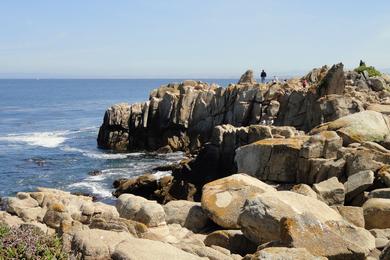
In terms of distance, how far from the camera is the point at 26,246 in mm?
7125

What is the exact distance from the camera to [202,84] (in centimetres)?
6650

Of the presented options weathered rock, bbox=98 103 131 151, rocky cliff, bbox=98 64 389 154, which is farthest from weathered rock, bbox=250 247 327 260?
weathered rock, bbox=98 103 131 151

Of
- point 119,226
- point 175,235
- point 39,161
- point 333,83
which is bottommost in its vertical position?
point 39,161

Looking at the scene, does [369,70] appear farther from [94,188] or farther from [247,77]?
[94,188]

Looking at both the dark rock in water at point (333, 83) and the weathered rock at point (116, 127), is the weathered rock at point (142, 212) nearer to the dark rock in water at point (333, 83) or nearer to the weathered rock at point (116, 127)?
the dark rock in water at point (333, 83)

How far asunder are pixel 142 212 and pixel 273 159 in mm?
10445

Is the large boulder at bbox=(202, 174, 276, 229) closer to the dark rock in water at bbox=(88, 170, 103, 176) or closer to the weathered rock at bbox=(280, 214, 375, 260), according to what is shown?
the weathered rock at bbox=(280, 214, 375, 260)

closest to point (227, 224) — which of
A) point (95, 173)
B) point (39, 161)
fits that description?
point (95, 173)

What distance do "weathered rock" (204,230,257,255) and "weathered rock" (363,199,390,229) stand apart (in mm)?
3711

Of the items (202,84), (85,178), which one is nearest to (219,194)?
(85,178)

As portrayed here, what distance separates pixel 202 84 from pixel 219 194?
51583mm

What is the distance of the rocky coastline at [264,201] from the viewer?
36.2ft

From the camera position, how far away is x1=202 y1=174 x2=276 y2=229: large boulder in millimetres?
14809

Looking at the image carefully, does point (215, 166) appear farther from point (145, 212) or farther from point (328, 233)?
point (328, 233)
